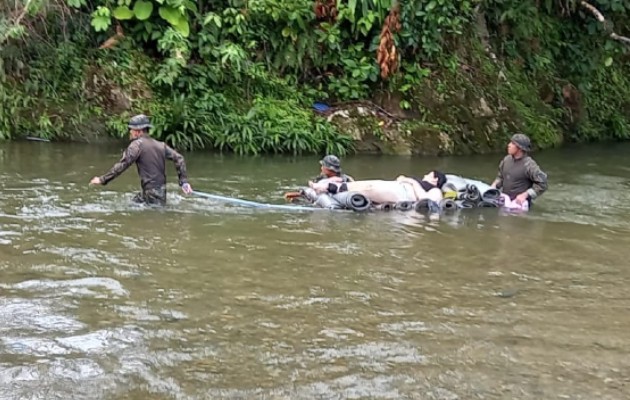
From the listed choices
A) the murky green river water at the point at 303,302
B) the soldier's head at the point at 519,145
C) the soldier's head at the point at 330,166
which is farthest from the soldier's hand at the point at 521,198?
the soldier's head at the point at 330,166

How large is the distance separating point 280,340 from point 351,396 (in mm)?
882

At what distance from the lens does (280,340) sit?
498 centimetres

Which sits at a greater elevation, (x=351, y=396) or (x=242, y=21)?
(x=242, y=21)

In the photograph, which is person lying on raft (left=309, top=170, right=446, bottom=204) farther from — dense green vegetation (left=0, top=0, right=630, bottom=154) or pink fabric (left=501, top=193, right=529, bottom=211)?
dense green vegetation (left=0, top=0, right=630, bottom=154)

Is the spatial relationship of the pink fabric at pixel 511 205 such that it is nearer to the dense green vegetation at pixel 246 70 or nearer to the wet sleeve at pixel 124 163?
the wet sleeve at pixel 124 163

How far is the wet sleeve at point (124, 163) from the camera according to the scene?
8.84 m

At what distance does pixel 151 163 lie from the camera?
9.02 m

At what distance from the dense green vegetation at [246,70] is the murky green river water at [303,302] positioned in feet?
16.8

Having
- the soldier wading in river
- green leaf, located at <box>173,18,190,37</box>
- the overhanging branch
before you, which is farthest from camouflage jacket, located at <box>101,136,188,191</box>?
the overhanging branch

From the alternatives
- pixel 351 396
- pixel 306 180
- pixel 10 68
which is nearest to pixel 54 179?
pixel 306 180

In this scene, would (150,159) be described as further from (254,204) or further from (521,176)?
(521,176)

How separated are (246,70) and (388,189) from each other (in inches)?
262

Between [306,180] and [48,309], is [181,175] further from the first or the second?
[48,309]

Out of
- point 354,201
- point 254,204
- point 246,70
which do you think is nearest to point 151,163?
point 254,204
